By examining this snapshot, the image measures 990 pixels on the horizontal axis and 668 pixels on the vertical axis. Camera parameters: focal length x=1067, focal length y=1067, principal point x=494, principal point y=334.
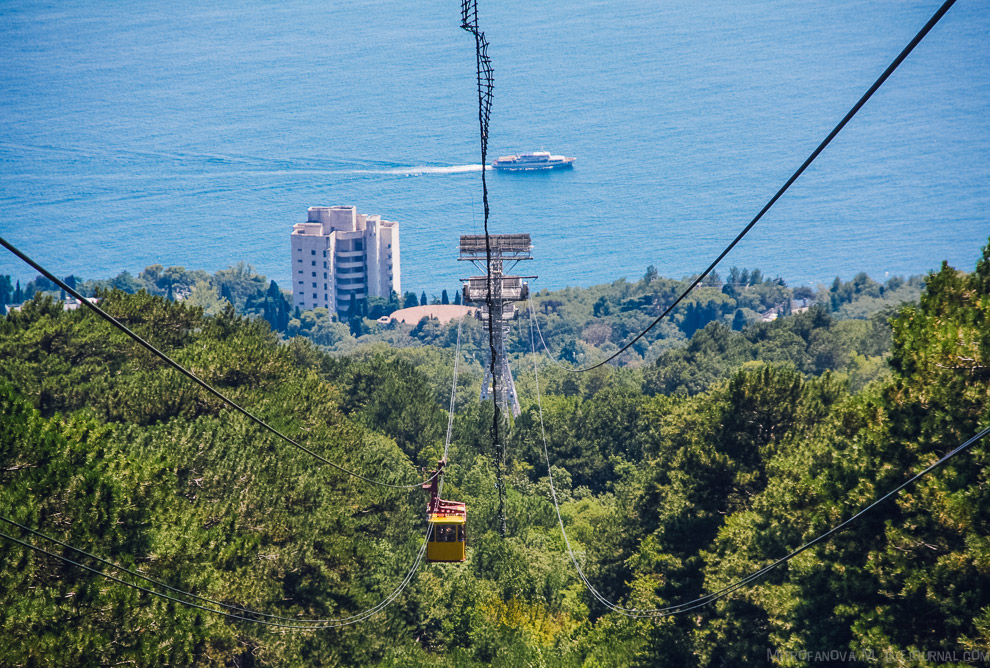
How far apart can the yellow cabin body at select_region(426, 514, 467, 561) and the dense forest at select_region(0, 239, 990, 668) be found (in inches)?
235

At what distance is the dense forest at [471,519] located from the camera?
21672mm

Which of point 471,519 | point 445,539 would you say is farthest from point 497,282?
point 445,539

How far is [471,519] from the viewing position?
4772cm

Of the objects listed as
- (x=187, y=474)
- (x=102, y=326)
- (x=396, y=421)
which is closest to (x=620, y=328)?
(x=396, y=421)

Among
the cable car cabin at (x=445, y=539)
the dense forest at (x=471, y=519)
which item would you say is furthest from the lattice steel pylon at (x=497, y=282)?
the cable car cabin at (x=445, y=539)

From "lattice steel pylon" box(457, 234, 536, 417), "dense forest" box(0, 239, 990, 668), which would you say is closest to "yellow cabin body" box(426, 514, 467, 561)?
"dense forest" box(0, 239, 990, 668)

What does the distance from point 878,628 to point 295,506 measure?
1858 centimetres

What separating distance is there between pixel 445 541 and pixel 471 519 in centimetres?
2455

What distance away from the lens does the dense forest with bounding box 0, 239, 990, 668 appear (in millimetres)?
21672

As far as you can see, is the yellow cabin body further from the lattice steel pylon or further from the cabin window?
the lattice steel pylon

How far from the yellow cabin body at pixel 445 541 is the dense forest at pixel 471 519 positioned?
597 cm

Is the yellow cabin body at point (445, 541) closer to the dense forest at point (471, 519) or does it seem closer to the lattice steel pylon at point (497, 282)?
the dense forest at point (471, 519)

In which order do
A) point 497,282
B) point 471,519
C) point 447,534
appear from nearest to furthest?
point 447,534, point 471,519, point 497,282

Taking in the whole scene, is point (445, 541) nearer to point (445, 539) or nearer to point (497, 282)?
point (445, 539)
